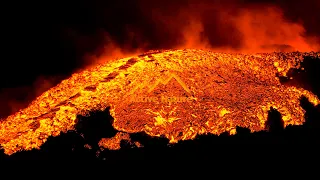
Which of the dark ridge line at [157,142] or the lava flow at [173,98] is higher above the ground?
the lava flow at [173,98]

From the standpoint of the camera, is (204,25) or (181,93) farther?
(204,25)

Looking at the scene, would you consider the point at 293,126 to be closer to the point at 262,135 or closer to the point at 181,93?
the point at 262,135

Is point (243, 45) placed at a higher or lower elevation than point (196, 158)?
higher

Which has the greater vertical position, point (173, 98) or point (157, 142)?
point (173, 98)

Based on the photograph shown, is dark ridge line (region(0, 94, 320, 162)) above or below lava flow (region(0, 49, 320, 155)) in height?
below

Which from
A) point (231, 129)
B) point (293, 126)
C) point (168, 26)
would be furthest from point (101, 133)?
point (168, 26)

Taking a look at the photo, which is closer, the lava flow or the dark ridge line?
the dark ridge line

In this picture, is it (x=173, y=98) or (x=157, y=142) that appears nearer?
(x=157, y=142)

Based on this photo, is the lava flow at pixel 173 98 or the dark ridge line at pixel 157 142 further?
the lava flow at pixel 173 98
